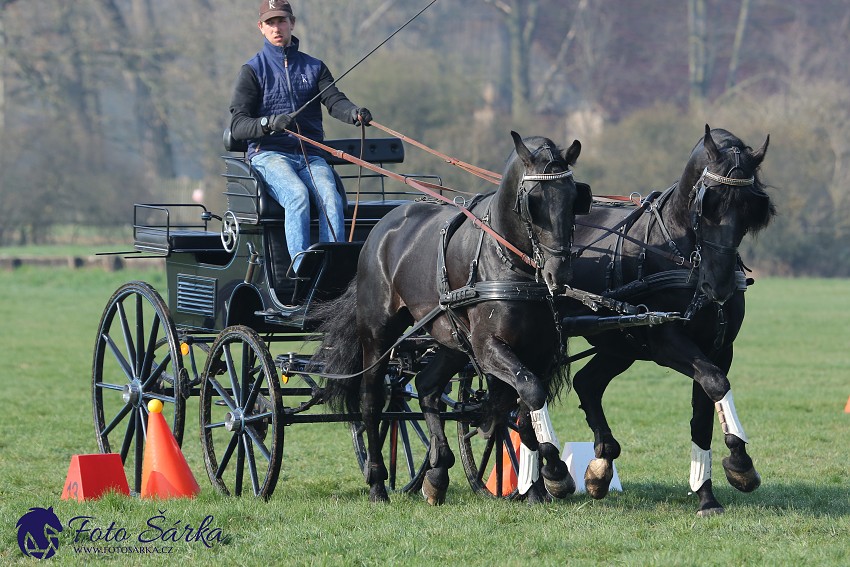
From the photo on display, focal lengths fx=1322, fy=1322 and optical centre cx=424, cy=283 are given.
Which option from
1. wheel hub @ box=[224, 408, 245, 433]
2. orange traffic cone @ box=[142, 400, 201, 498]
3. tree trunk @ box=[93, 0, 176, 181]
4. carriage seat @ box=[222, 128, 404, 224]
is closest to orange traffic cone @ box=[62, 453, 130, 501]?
orange traffic cone @ box=[142, 400, 201, 498]

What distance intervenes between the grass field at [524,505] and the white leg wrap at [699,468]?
0.17 metres

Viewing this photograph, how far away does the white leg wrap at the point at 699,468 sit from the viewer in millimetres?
6434

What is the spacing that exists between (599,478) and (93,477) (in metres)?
2.63

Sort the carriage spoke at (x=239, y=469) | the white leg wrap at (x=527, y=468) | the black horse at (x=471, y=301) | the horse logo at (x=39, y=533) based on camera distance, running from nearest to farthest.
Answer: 1. the horse logo at (x=39, y=533)
2. the black horse at (x=471, y=301)
3. the white leg wrap at (x=527, y=468)
4. the carriage spoke at (x=239, y=469)

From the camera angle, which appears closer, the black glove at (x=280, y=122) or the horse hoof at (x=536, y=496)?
the horse hoof at (x=536, y=496)

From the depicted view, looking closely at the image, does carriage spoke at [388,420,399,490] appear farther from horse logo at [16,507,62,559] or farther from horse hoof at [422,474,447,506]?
horse logo at [16,507,62,559]

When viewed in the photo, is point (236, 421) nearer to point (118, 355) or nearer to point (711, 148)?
point (118, 355)

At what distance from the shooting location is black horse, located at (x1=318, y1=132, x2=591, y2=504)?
19.0 ft

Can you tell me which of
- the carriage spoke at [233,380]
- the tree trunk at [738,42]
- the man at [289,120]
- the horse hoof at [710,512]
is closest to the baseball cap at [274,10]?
the man at [289,120]

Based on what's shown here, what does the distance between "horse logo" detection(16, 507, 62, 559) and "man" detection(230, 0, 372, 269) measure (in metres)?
1.97

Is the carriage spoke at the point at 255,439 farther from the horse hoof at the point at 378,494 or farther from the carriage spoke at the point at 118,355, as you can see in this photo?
the carriage spoke at the point at 118,355

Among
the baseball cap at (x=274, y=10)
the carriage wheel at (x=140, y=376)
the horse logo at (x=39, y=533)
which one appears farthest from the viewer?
the baseball cap at (x=274, y=10)

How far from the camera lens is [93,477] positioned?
691 cm

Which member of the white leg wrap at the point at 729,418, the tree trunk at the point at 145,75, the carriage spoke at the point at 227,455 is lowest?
the carriage spoke at the point at 227,455
